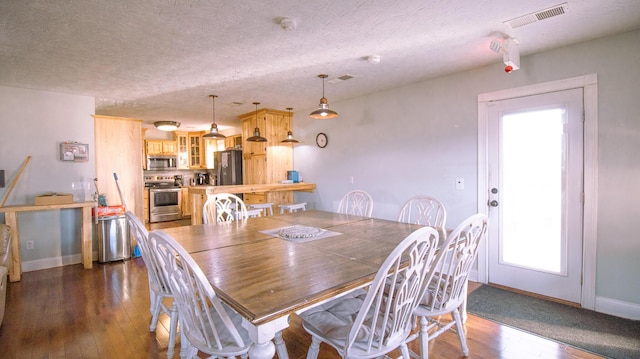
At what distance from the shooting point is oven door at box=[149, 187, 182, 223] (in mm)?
7023

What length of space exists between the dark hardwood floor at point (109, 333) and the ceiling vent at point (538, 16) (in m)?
2.29

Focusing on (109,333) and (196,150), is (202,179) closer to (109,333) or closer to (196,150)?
(196,150)

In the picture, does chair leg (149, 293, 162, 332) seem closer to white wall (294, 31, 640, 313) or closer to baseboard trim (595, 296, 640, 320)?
white wall (294, 31, 640, 313)

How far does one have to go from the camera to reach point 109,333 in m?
2.34

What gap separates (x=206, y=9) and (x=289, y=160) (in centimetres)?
380

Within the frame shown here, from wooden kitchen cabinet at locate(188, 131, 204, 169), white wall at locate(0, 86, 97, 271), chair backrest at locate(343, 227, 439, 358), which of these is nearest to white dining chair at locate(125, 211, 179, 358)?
chair backrest at locate(343, 227, 439, 358)

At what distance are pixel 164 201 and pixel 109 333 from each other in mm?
5233

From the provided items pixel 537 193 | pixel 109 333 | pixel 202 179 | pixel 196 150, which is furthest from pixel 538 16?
pixel 202 179

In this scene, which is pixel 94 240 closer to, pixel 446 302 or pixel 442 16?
pixel 446 302

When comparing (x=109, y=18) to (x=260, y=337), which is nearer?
(x=260, y=337)

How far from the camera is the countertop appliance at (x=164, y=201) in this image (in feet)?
23.1

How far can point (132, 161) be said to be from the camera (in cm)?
479

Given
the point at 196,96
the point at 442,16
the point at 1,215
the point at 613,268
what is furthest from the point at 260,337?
the point at 1,215

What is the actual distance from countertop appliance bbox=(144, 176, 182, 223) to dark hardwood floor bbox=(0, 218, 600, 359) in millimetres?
3796
